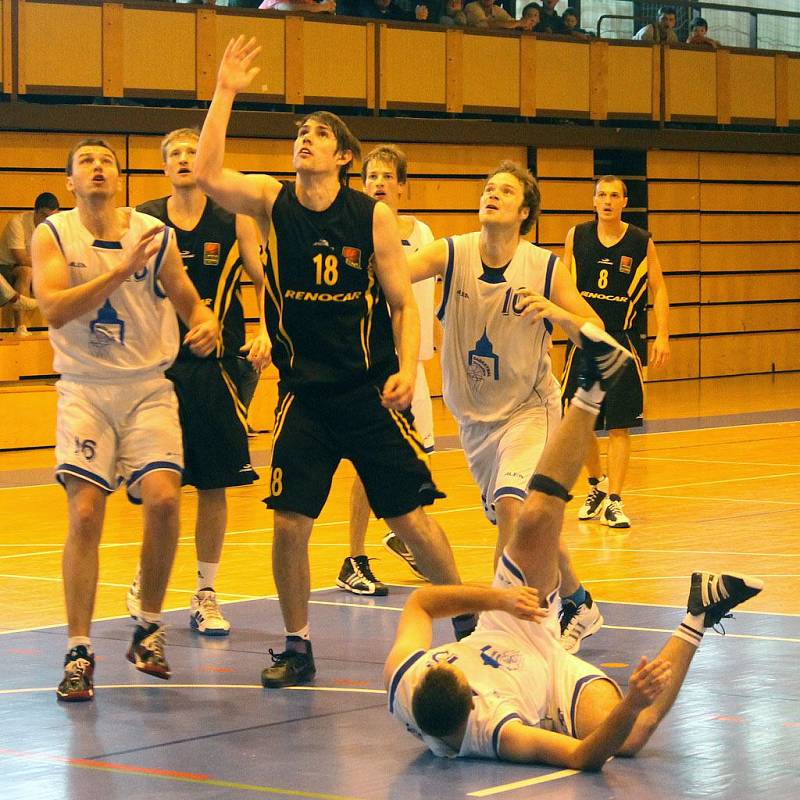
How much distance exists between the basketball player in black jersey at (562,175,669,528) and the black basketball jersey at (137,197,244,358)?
3122 mm

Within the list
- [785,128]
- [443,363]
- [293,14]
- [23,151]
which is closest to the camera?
[443,363]

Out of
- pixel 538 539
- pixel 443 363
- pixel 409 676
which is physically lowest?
pixel 409 676

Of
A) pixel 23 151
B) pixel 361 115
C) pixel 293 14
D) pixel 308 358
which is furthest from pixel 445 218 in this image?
pixel 308 358

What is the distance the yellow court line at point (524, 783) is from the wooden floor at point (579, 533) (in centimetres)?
256

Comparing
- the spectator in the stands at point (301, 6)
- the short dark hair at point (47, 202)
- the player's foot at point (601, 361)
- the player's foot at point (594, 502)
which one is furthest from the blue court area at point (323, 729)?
the spectator in the stands at point (301, 6)

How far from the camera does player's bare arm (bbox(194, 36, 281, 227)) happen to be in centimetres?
514

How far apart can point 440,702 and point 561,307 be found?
211 cm

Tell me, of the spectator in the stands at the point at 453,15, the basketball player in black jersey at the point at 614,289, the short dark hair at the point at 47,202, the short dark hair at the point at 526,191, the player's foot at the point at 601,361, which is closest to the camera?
the player's foot at the point at 601,361

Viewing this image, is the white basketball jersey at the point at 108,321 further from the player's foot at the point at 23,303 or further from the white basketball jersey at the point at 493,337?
the player's foot at the point at 23,303

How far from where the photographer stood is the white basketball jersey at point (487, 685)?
4289 millimetres

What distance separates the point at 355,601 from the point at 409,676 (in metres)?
2.70

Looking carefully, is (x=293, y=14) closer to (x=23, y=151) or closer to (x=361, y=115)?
(x=361, y=115)

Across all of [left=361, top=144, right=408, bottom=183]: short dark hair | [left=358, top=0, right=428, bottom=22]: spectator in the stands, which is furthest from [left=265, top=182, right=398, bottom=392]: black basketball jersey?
[left=358, top=0, right=428, bottom=22]: spectator in the stands

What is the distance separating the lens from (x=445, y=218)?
18141 mm
